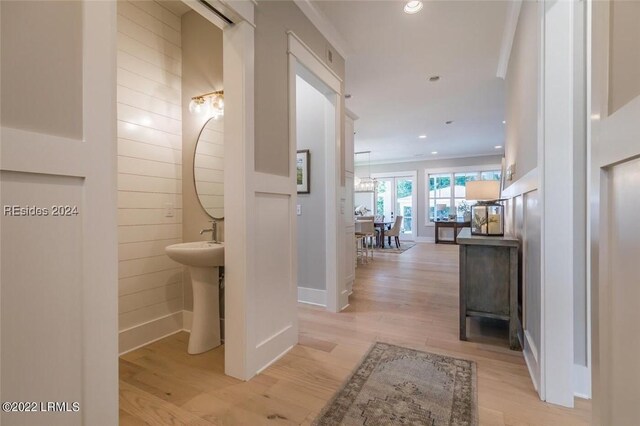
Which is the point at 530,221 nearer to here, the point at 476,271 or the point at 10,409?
the point at 476,271

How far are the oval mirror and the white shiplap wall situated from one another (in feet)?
0.75

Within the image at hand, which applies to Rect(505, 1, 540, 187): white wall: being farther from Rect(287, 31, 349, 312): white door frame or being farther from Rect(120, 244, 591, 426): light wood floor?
Rect(287, 31, 349, 312): white door frame

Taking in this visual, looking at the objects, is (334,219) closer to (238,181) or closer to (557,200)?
(238,181)

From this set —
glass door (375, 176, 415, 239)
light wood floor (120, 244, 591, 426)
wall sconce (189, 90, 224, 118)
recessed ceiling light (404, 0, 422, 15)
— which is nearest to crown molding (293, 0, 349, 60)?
recessed ceiling light (404, 0, 422, 15)

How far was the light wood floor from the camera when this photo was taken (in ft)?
4.84

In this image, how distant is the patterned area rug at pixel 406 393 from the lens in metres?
1.43

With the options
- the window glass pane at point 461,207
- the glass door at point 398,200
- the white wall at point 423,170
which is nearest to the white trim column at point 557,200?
the window glass pane at point 461,207

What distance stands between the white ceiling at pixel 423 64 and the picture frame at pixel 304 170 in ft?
3.87

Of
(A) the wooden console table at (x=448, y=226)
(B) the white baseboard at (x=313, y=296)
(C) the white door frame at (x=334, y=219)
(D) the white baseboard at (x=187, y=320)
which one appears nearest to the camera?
(D) the white baseboard at (x=187, y=320)

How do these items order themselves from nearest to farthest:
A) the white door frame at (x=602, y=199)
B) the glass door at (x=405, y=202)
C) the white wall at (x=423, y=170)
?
the white door frame at (x=602, y=199)
the white wall at (x=423, y=170)
the glass door at (x=405, y=202)

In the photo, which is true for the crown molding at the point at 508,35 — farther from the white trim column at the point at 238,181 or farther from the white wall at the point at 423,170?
the white wall at the point at 423,170

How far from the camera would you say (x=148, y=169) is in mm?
2350

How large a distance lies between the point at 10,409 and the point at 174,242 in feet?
6.10

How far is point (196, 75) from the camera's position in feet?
8.23
